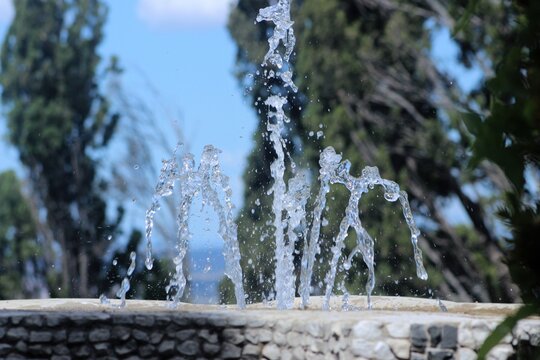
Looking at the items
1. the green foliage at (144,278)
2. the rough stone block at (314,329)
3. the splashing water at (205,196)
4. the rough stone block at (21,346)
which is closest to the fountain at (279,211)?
the splashing water at (205,196)

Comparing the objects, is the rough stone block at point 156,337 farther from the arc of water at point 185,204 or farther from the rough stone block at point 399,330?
the rough stone block at point 399,330

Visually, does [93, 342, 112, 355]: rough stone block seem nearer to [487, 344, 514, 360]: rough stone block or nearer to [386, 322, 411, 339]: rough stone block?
[386, 322, 411, 339]: rough stone block

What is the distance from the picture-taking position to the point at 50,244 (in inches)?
733

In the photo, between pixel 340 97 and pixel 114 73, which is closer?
pixel 340 97

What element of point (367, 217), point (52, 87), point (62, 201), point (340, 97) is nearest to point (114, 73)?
point (52, 87)

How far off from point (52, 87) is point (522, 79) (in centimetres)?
1707

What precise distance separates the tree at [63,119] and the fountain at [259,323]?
940cm

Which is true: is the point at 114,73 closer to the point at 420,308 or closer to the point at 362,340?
the point at 420,308

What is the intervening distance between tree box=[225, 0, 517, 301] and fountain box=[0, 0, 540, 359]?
20.4ft

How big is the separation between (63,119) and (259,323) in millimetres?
12837

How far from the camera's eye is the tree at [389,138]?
15.5 metres

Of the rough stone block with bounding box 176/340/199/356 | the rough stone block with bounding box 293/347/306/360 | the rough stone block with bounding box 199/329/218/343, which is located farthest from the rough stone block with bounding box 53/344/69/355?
the rough stone block with bounding box 293/347/306/360

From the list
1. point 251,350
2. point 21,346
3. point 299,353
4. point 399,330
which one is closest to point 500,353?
point 399,330

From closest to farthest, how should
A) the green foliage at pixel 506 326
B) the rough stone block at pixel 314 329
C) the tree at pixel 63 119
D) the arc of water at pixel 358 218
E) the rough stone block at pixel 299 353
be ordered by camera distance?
the green foliage at pixel 506 326 < the rough stone block at pixel 314 329 < the rough stone block at pixel 299 353 < the arc of water at pixel 358 218 < the tree at pixel 63 119
